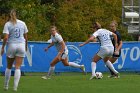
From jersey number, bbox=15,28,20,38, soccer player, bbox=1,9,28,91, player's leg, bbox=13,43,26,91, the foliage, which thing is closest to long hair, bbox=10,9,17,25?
soccer player, bbox=1,9,28,91

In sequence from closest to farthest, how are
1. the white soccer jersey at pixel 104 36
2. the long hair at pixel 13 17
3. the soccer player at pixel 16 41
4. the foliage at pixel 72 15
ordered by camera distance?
the long hair at pixel 13 17 < the soccer player at pixel 16 41 < the white soccer jersey at pixel 104 36 < the foliage at pixel 72 15

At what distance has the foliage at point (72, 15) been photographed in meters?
40.9

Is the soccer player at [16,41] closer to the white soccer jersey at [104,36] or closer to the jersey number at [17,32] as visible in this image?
the jersey number at [17,32]

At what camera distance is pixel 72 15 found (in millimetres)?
43219

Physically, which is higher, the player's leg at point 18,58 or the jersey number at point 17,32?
the jersey number at point 17,32

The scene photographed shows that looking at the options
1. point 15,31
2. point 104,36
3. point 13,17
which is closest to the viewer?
point 13,17

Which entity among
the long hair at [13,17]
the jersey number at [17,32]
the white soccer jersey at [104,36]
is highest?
the long hair at [13,17]

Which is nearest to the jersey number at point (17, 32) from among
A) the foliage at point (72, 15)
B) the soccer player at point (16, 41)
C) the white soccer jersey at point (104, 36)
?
the soccer player at point (16, 41)

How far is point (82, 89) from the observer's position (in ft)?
45.5

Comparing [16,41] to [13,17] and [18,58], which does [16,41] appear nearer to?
[18,58]

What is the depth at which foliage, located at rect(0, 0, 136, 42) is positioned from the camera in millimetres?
40906

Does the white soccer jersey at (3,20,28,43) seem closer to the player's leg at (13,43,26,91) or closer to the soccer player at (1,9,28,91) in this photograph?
the soccer player at (1,9,28,91)

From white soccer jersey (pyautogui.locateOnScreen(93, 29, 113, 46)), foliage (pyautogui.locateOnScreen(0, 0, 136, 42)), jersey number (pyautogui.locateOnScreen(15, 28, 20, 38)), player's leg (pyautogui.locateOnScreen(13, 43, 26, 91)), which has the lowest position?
foliage (pyautogui.locateOnScreen(0, 0, 136, 42))

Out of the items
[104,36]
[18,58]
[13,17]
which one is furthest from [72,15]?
[13,17]
